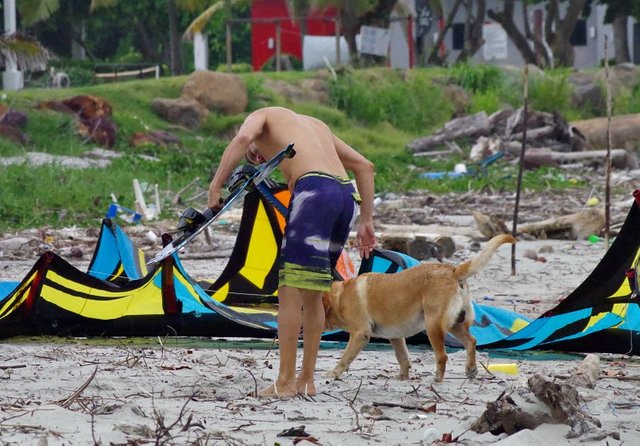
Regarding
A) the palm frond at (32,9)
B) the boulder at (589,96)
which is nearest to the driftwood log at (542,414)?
the palm frond at (32,9)

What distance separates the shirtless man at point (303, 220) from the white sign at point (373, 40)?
29.7 meters

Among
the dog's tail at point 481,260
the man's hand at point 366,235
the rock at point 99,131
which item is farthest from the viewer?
the rock at point 99,131

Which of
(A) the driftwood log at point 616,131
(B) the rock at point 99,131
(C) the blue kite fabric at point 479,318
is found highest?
(C) the blue kite fabric at point 479,318

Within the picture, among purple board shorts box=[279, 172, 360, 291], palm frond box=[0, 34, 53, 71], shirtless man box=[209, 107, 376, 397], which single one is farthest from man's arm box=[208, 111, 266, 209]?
palm frond box=[0, 34, 53, 71]

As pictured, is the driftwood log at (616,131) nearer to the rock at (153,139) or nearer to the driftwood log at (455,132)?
the driftwood log at (455,132)

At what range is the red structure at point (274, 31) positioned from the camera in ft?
141

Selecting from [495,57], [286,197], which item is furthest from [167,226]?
[495,57]

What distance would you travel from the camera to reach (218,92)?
2786 cm

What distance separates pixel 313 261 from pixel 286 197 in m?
2.28

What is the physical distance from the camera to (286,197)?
25.8ft

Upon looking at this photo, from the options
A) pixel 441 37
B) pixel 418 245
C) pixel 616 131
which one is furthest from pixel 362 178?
pixel 441 37

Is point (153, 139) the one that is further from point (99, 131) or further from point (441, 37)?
point (441, 37)

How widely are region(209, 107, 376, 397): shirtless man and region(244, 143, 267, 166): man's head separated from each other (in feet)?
0.47

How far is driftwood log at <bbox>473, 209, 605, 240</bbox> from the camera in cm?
1300
